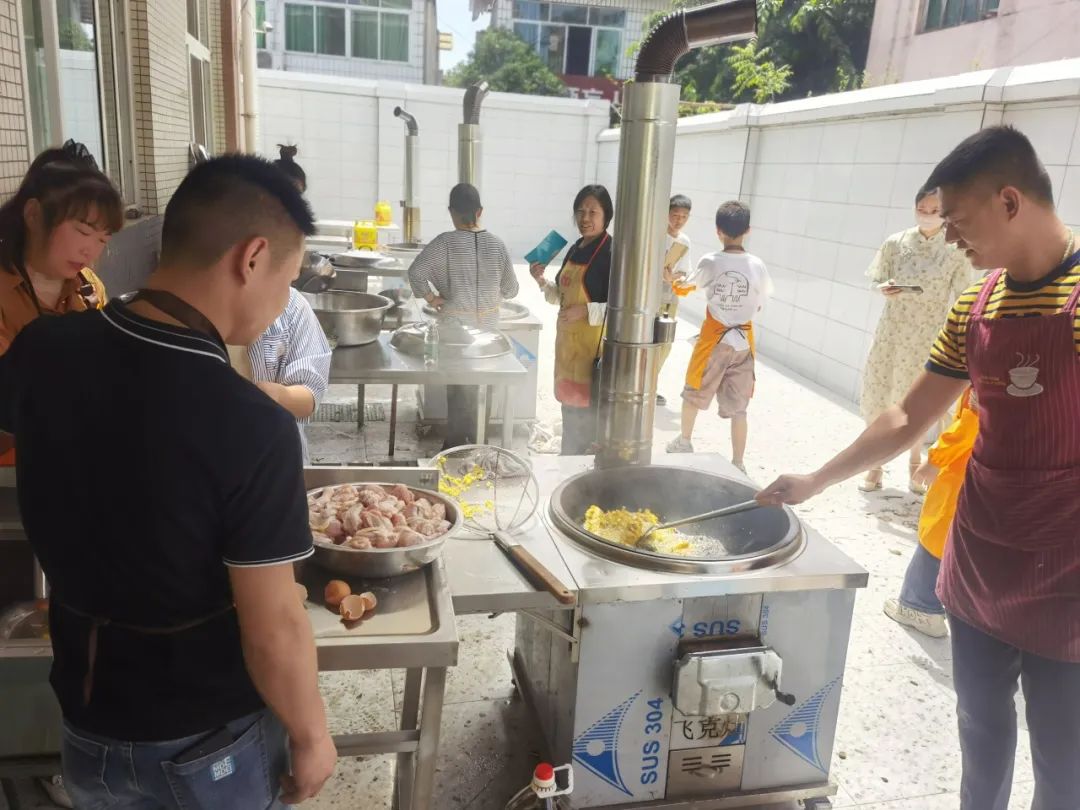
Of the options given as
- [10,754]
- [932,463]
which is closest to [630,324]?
[932,463]

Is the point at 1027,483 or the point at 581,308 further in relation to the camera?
the point at 581,308

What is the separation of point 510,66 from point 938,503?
71.6 feet

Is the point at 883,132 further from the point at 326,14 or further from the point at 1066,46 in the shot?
the point at 326,14

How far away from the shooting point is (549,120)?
1375 cm

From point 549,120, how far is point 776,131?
6.89 metres

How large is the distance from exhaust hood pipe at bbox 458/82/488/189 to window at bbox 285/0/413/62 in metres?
16.4

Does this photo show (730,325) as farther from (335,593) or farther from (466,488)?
(335,593)

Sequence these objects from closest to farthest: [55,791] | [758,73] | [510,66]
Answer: [55,791] → [758,73] → [510,66]

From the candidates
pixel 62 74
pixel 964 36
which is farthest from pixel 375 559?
pixel 964 36

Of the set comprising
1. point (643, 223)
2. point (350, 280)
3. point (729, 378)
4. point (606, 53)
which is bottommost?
point (729, 378)

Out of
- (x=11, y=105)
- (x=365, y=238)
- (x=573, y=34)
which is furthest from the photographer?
(x=573, y=34)

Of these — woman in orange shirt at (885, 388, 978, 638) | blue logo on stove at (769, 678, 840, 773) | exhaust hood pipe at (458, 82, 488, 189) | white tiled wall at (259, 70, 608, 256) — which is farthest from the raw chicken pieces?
white tiled wall at (259, 70, 608, 256)

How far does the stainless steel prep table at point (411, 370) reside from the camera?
3625 millimetres

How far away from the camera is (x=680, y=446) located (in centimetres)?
514
